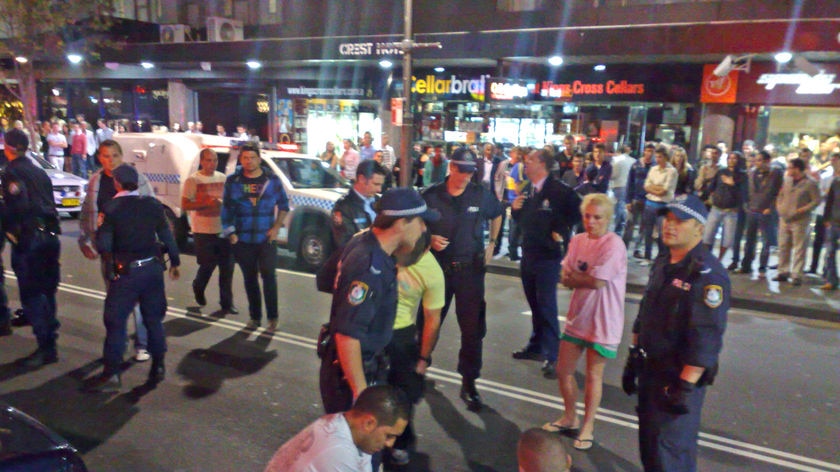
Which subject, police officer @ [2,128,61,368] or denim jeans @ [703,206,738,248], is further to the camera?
denim jeans @ [703,206,738,248]

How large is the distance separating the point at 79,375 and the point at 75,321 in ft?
5.81

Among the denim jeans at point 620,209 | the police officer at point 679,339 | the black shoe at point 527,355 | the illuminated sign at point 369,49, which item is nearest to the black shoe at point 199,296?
the black shoe at point 527,355

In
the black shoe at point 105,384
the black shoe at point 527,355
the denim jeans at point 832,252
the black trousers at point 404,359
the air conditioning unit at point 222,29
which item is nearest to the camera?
the black trousers at point 404,359

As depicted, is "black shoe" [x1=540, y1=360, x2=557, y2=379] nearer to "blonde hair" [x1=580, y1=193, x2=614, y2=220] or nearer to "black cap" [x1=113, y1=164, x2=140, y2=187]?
"blonde hair" [x1=580, y1=193, x2=614, y2=220]

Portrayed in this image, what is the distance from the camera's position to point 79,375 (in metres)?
5.74

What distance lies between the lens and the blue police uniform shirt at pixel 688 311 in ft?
10.5

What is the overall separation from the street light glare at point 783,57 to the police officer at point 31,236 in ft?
44.3

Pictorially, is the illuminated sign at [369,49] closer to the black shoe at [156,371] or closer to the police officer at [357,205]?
the police officer at [357,205]

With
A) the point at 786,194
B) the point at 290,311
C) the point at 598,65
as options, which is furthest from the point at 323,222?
the point at 598,65

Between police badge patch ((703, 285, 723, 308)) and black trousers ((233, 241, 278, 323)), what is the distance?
4843 millimetres

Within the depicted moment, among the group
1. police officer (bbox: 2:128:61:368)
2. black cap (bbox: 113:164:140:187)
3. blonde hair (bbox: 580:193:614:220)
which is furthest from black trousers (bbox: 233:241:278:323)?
blonde hair (bbox: 580:193:614:220)

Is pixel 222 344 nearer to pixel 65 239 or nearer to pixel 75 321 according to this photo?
pixel 75 321

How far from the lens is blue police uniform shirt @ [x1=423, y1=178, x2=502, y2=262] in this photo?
16.9 feet

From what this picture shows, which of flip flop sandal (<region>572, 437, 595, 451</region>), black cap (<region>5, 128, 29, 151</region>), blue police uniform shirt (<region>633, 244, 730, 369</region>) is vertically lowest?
flip flop sandal (<region>572, 437, 595, 451</region>)
